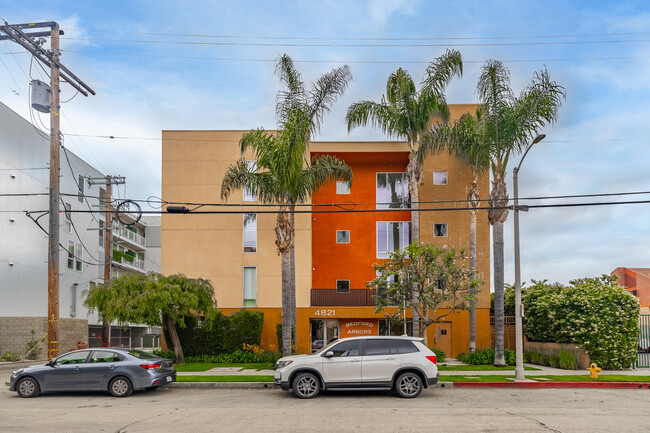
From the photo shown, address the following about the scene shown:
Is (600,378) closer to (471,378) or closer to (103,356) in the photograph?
(471,378)

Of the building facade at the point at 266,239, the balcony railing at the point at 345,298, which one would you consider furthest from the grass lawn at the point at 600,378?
the balcony railing at the point at 345,298

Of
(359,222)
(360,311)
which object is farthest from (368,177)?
(360,311)

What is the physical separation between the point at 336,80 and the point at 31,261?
2420 cm

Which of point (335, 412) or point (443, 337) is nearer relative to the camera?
point (335, 412)

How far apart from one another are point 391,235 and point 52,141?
1750 centimetres

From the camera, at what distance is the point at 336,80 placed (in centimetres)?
2352

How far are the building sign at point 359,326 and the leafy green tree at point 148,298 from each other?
7.62m

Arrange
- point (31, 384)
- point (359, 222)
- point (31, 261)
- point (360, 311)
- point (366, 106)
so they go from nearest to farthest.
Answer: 1. point (31, 384)
2. point (366, 106)
3. point (360, 311)
4. point (359, 222)
5. point (31, 261)

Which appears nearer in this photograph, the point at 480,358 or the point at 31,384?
the point at 31,384

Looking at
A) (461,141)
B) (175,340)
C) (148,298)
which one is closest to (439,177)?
(461,141)

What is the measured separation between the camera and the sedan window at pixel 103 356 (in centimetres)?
1711

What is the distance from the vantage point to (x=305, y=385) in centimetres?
1606

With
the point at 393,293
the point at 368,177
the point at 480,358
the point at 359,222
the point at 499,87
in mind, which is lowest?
the point at 480,358

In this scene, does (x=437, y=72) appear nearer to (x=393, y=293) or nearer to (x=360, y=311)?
(x=393, y=293)
